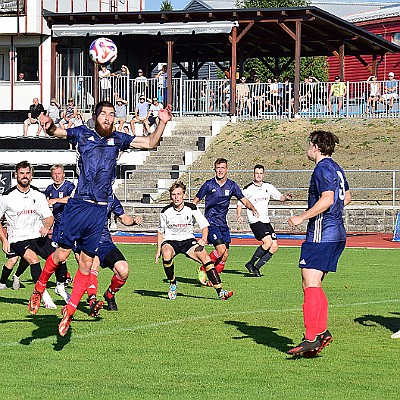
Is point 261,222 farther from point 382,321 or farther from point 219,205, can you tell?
point 382,321

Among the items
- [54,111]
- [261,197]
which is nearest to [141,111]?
[54,111]

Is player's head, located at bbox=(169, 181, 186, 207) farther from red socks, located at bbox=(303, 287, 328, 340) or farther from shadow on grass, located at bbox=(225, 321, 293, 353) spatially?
red socks, located at bbox=(303, 287, 328, 340)

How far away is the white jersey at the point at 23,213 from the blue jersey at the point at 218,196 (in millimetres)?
3377

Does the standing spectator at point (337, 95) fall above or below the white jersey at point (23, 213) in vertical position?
above

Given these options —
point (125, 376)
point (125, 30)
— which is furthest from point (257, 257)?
point (125, 30)

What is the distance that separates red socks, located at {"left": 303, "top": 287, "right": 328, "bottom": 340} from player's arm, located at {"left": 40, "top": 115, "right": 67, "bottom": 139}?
2867 millimetres

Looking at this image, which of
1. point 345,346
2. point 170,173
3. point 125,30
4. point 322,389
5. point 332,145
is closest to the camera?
point 322,389

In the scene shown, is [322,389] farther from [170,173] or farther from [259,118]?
[259,118]

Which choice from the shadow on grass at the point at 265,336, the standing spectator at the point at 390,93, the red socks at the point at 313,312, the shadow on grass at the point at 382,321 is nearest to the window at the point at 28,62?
the standing spectator at the point at 390,93

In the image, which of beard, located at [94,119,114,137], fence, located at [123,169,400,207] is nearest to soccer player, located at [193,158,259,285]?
beard, located at [94,119,114,137]

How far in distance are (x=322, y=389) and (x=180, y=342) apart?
8.12 ft

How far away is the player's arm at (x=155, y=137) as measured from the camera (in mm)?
9773

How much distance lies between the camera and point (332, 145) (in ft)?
30.9

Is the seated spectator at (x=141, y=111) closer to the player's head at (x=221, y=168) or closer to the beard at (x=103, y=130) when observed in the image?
the player's head at (x=221, y=168)
